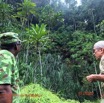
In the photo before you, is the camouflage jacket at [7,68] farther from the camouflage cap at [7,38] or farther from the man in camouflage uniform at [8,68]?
the camouflage cap at [7,38]

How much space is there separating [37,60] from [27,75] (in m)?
2.34

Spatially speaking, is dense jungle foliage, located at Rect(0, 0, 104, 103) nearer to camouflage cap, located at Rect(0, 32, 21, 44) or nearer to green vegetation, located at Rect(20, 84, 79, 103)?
green vegetation, located at Rect(20, 84, 79, 103)

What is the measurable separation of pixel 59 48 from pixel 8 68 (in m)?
15.0

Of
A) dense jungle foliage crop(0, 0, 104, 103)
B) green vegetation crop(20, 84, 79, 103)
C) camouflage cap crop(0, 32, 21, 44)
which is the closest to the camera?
camouflage cap crop(0, 32, 21, 44)

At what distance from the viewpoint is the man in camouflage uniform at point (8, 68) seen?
1.42 metres

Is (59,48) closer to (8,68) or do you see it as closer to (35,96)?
(35,96)

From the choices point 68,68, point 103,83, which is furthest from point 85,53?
point 103,83

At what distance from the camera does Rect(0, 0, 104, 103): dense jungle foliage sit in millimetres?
11242

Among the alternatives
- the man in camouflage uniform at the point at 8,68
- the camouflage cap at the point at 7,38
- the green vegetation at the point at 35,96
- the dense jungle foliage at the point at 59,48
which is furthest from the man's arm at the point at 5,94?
the dense jungle foliage at the point at 59,48

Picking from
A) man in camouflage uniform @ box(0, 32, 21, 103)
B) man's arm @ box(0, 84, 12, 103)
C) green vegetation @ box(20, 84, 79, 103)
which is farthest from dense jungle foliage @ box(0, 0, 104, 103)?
man's arm @ box(0, 84, 12, 103)

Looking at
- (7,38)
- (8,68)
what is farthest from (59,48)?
(8,68)

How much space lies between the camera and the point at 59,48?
647 inches

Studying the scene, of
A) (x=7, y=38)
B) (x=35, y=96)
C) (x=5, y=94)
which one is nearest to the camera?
(x=5, y=94)

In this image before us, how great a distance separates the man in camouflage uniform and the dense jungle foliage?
791 centimetres
